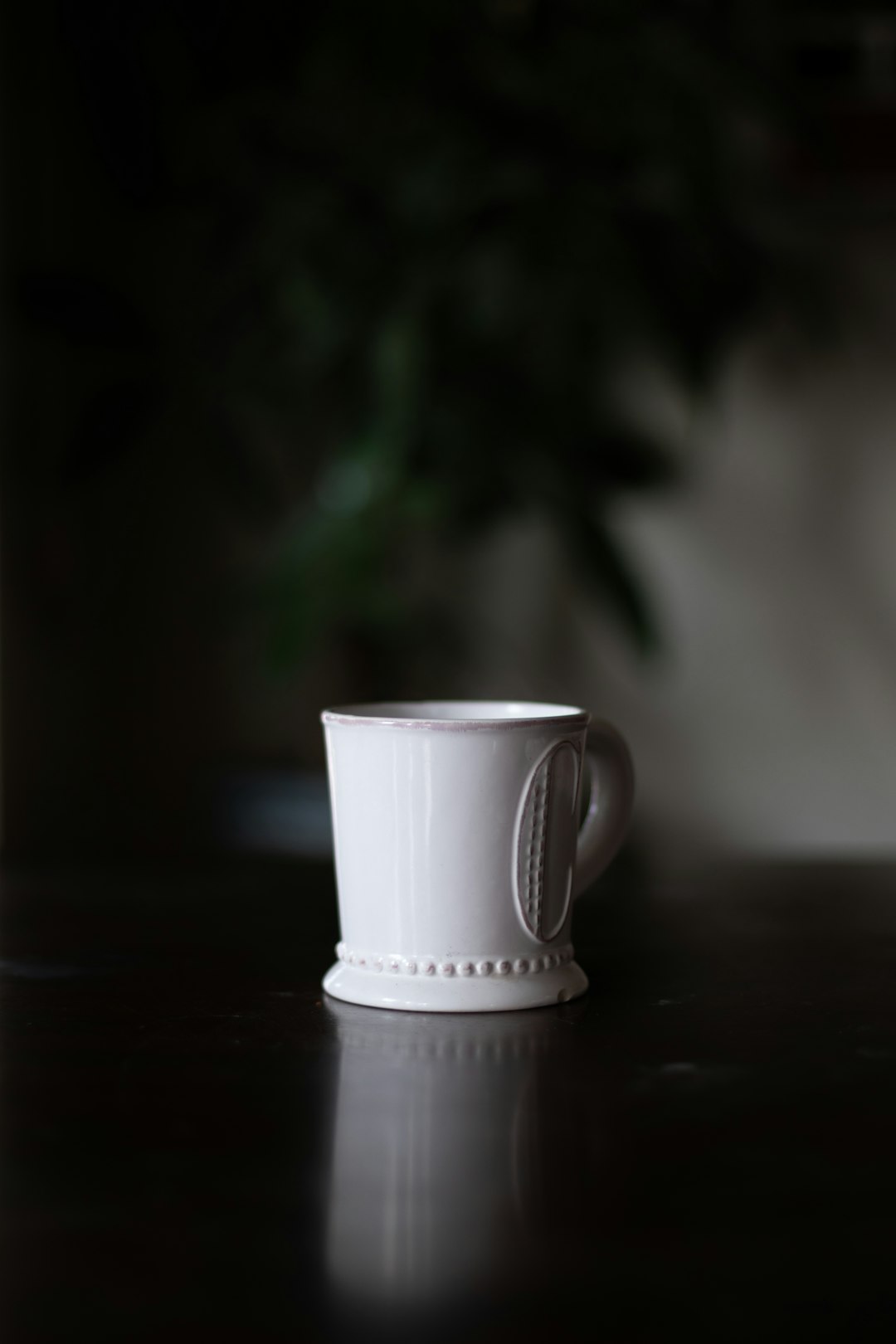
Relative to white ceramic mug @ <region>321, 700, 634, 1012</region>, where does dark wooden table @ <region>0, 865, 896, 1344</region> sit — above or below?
below

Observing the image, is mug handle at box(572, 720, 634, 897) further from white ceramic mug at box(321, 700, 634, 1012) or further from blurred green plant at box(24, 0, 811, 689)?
blurred green plant at box(24, 0, 811, 689)

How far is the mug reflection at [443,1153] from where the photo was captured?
38cm

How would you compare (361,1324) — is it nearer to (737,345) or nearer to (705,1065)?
(705,1065)

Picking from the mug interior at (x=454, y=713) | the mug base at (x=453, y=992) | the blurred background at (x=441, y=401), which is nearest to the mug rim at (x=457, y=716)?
the mug interior at (x=454, y=713)

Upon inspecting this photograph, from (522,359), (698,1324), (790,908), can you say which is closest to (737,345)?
(522,359)

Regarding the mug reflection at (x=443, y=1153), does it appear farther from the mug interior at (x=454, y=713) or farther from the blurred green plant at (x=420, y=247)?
the blurred green plant at (x=420, y=247)

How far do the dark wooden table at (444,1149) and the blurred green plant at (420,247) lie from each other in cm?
130

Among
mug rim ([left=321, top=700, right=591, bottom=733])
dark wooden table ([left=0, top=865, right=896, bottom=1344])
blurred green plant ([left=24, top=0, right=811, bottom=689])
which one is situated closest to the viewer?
dark wooden table ([left=0, top=865, right=896, bottom=1344])

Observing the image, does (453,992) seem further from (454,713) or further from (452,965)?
(454,713)

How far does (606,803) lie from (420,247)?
1417 mm

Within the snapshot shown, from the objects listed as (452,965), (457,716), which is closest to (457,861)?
(452,965)

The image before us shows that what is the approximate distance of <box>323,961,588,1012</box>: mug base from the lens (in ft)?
2.06

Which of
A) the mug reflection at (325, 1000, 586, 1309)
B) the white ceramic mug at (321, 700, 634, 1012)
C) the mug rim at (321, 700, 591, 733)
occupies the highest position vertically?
the mug rim at (321, 700, 591, 733)

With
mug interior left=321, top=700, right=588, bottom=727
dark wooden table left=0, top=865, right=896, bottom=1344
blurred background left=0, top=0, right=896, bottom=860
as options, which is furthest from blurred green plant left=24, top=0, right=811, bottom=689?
dark wooden table left=0, top=865, right=896, bottom=1344
